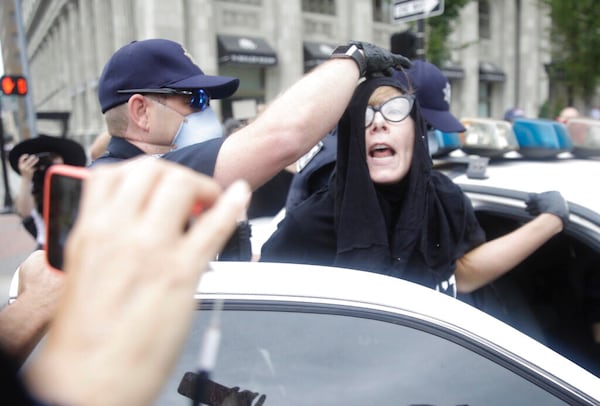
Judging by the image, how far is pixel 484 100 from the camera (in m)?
24.6

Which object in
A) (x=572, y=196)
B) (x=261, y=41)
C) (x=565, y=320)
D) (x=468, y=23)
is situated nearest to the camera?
(x=572, y=196)

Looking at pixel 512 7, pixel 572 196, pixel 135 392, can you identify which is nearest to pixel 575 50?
pixel 572 196

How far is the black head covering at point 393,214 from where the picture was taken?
5.41 ft

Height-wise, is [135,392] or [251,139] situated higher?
[251,139]

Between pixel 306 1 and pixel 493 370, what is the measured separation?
19.0 m

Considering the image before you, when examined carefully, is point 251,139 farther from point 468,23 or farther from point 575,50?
point 468,23

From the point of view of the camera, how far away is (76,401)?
1.45ft

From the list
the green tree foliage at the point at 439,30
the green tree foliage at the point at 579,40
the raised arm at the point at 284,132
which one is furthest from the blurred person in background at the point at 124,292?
the green tree foliage at the point at 579,40

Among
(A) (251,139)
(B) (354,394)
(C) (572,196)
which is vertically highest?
(A) (251,139)

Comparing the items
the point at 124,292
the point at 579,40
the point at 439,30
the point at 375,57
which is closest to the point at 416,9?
the point at 375,57

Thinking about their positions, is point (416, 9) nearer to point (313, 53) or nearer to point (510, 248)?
point (510, 248)

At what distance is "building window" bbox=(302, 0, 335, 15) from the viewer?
1869 centimetres

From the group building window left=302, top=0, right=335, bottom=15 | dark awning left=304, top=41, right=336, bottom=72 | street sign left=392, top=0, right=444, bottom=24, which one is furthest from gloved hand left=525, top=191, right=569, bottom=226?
building window left=302, top=0, right=335, bottom=15

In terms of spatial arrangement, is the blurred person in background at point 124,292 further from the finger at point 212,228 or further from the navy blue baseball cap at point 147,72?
the navy blue baseball cap at point 147,72
